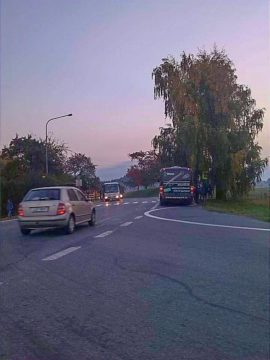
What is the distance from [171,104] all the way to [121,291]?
3690 centimetres

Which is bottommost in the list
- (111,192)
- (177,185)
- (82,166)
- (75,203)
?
(75,203)

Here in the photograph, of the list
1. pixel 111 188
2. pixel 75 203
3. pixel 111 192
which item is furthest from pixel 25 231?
pixel 111 188

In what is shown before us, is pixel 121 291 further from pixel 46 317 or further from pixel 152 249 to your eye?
pixel 152 249

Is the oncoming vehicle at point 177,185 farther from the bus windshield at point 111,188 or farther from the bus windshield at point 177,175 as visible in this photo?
the bus windshield at point 111,188

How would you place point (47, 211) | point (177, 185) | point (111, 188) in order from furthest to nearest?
1. point (111, 188)
2. point (177, 185)
3. point (47, 211)

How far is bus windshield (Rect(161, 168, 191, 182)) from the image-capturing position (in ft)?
127

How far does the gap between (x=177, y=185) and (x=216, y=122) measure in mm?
6640

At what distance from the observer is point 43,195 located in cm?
1648

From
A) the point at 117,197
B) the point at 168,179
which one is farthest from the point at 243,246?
the point at 117,197

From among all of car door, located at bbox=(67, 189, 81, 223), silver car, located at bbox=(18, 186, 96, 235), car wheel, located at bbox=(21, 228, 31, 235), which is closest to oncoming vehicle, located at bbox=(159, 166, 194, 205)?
car door, located at bbox=(67, 189, 81, 223)

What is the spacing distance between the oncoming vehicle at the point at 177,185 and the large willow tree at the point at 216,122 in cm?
186

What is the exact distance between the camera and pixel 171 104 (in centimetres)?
4331

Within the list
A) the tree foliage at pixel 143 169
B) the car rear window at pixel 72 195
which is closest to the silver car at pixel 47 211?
the car rear window at pixel 72 195

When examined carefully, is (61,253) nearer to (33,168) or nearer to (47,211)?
(47,211)
